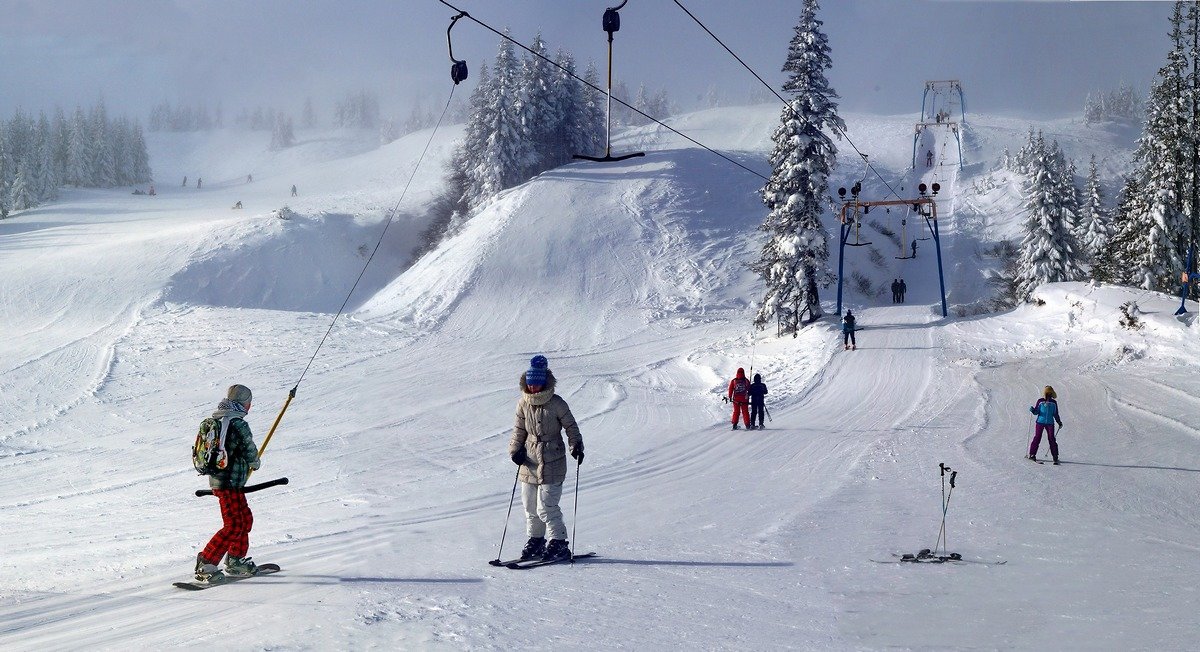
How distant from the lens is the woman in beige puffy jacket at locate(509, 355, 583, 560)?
8.06 m

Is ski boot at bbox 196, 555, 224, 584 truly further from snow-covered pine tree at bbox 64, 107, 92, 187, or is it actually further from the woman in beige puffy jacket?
snow-covered pine tree at bbox 64, 107, 92, 187

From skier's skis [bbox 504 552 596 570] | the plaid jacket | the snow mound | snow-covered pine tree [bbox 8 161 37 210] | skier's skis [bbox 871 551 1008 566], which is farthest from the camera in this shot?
snow-covered pine tree [bbox 8 161 37 210]

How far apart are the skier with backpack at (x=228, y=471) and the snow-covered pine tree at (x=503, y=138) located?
48.1 m

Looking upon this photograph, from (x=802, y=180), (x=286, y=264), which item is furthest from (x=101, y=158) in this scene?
(x=802, y=180)

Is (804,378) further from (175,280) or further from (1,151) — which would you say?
(1,151)

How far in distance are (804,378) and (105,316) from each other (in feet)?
96.8

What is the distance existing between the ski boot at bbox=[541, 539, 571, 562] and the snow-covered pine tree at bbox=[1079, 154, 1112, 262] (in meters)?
47.8

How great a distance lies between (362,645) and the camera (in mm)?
5668

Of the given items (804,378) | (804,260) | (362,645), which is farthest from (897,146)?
(362,645)

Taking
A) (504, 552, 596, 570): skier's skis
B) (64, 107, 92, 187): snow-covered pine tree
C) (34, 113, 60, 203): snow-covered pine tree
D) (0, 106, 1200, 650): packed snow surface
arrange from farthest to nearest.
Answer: (64, 107, 92, 187): snow-covered pine tree
(34, 113, 60, 203): snow-covered pine tree
(504, 552, 596, 570): skier's skis
(0, 106, 1200, 650): packed snow surface

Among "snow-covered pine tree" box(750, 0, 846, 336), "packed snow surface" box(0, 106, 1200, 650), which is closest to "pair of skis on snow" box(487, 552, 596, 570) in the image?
"packed snow surface" box(0, 106, 1200, 650)

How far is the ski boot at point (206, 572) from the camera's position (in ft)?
24.8

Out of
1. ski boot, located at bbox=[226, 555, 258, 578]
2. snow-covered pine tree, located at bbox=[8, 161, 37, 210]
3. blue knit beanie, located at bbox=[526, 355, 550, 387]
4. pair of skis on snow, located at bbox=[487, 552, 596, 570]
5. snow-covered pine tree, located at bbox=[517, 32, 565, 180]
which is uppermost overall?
snow-covered pine tree, located at bbox=[517, 32, 565, 180]

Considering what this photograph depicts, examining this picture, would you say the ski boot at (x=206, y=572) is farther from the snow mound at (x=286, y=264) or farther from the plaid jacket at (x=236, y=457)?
the snow mound at (x=286, y=264)
